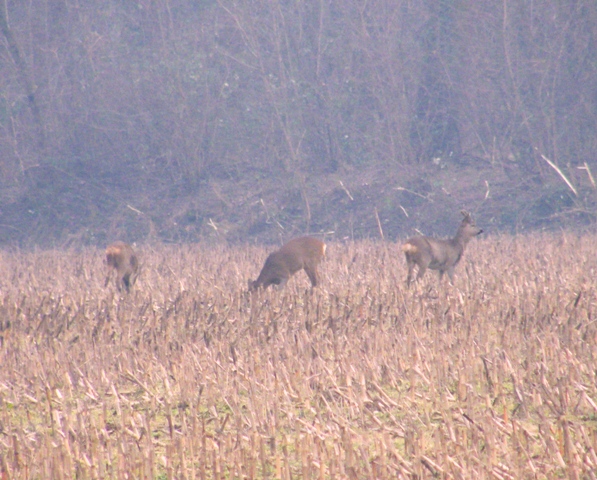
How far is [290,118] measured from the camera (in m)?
26.5

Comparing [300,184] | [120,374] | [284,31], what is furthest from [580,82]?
[120,374]

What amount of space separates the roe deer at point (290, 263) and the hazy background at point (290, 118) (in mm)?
9140

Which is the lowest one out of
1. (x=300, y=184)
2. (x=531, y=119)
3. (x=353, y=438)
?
(x=300, y=184)

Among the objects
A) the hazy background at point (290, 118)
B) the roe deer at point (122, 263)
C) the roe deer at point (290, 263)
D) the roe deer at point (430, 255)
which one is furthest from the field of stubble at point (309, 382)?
the hazy background at point (290, 118)

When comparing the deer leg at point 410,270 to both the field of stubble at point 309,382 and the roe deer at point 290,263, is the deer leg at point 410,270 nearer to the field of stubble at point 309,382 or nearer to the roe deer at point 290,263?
the field of stubble at point 309,382

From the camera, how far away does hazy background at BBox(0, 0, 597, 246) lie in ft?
71.6

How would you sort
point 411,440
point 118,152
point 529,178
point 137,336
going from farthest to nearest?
point 118,152 < point 529,178 < point 137,336 < point 411,440

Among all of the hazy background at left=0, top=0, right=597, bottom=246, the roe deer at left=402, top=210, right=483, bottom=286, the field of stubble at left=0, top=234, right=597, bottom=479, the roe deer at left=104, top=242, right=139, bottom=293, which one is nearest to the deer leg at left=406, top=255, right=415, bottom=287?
the roe deer at left=402, top=210, right=483, bottom=286

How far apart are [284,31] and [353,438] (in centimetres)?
2342

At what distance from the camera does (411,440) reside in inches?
166

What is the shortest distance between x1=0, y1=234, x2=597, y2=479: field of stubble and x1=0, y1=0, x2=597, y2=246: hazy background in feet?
39.4

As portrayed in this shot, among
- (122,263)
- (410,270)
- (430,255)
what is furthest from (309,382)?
(122,263)

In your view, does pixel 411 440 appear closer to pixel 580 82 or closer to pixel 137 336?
pixel 137 336

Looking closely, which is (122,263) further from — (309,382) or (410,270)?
(309,382)
